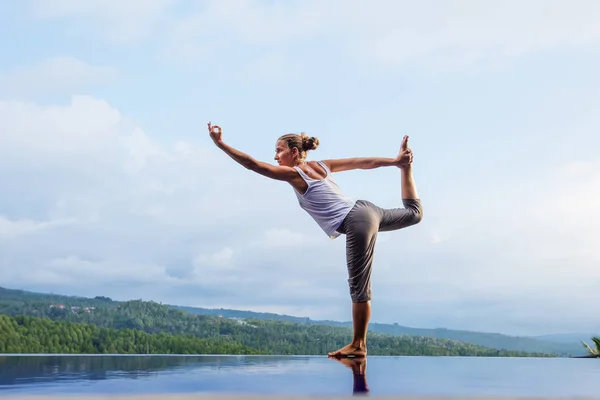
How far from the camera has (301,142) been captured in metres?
4.78

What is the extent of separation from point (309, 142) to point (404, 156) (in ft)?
2.37

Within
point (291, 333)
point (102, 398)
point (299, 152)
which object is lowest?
point (102, 398)

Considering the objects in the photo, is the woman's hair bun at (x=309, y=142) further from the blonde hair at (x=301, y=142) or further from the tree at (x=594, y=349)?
the tree at (x=594, y=349)

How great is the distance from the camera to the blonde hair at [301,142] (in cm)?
477

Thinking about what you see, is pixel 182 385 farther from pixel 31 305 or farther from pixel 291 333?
pixel 31 305

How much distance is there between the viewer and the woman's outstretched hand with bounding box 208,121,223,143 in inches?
170

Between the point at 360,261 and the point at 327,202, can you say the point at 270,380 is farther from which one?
the point at 327,202

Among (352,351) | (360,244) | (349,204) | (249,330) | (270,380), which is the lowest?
(270,380)

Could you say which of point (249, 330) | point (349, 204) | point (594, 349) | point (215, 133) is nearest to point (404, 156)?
point (349, 204)

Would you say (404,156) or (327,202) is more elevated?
(404,156)

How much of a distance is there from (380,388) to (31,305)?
26.0ft

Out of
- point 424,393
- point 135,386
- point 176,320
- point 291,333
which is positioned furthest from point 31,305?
point 424,393

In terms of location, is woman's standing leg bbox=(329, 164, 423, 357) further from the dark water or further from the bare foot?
the dark water

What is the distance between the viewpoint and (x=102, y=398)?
2.34 metres
